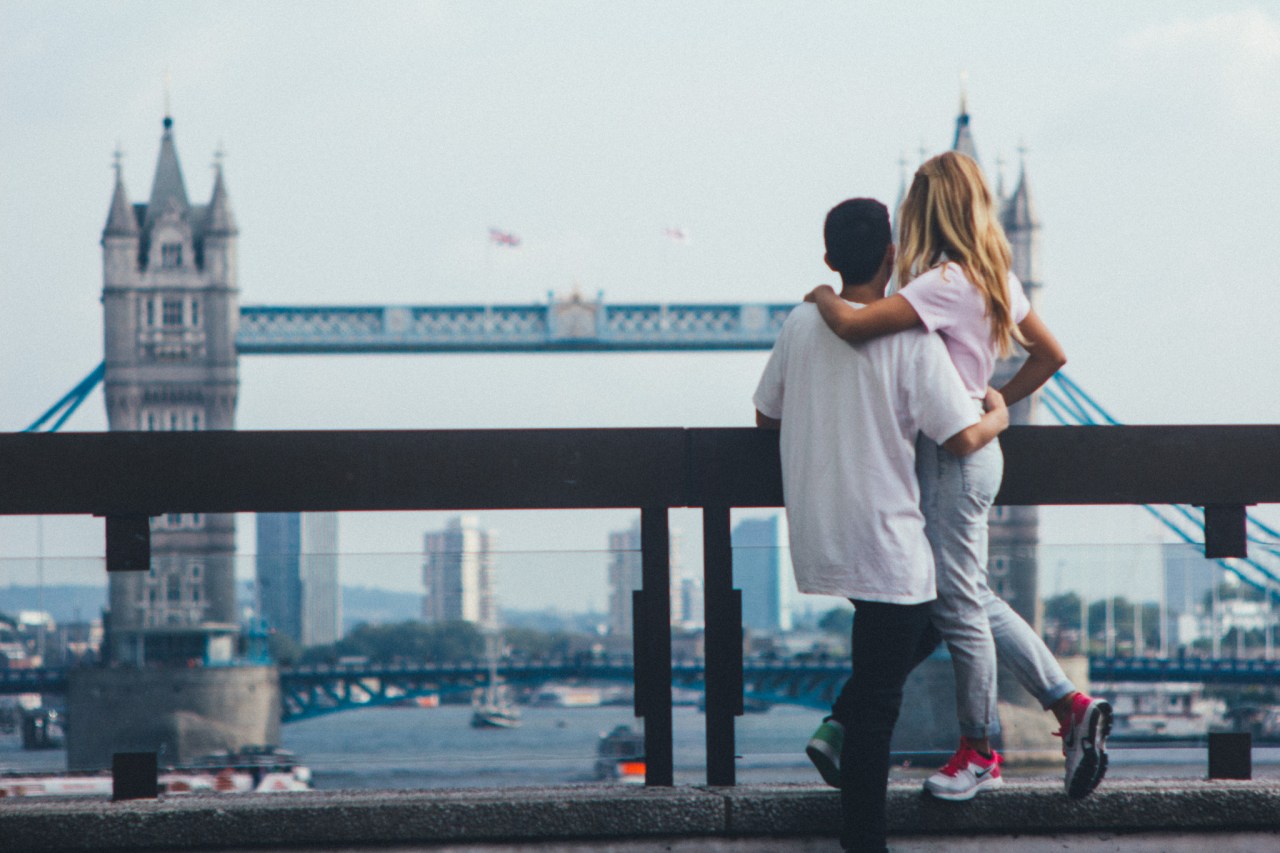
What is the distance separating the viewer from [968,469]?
2.18m

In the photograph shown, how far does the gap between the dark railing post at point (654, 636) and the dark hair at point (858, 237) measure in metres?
0.46

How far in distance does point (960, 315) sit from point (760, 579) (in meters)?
0.66

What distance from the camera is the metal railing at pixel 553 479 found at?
2.39m

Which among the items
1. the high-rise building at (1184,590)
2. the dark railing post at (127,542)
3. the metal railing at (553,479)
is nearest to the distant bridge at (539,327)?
the high-rise building at (1184,590)

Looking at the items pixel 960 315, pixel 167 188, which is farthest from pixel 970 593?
pixel 167 188

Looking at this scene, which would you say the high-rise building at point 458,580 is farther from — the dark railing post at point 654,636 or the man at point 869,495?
the man at point 869,495

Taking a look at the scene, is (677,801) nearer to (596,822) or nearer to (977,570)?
(596,822)

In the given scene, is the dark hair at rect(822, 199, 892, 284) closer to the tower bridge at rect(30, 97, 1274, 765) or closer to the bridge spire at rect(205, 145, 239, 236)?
the tower bridge at rect(30, 97, 1274, 765)

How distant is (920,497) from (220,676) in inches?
58.9

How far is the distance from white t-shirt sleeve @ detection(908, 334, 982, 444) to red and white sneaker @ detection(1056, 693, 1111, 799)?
0.41 meters

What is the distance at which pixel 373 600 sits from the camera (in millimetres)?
2811

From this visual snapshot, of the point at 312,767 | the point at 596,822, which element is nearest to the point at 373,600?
the point at 312,767

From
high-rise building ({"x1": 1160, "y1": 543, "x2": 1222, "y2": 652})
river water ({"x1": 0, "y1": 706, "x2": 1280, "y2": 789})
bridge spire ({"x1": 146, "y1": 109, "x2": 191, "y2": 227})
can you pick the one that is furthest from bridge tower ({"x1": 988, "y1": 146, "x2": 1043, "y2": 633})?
A: river water ({"x1": 0, "y1": 706, "x2": 1280, "y2": 789})

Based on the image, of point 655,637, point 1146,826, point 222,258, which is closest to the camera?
point 1146,826
